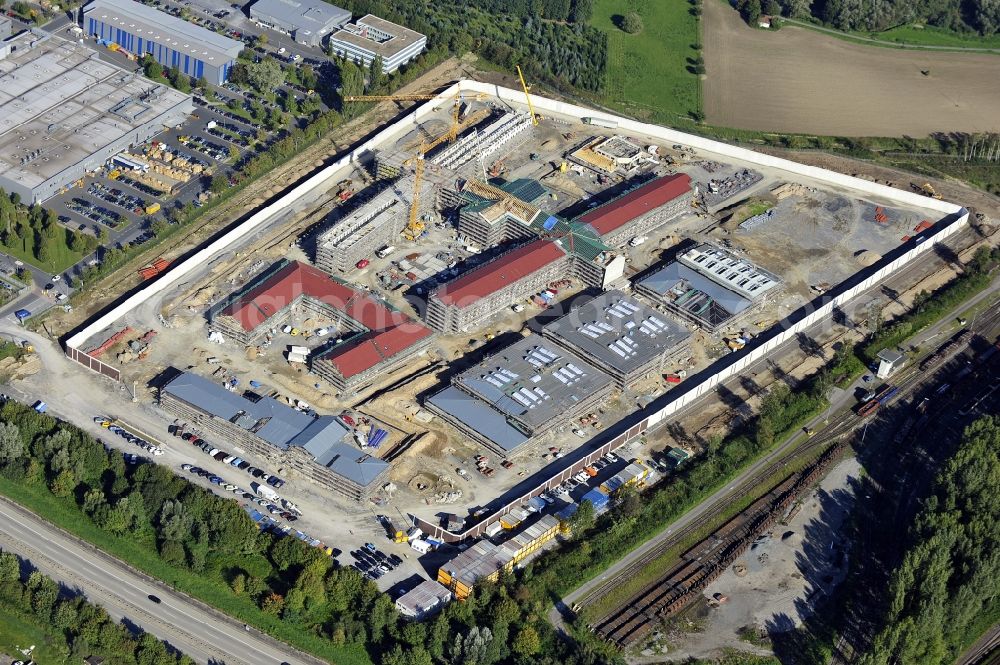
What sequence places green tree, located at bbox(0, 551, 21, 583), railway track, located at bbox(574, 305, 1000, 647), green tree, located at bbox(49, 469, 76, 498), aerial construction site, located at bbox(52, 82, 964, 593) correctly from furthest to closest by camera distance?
aerial construction site, located at bbox(52, 82, 964, 593) < green tree, located at bbox(49, 469, 76, 498) < railway track, located at bbox(574, 305, 1000, 647) < green tree, located at bbox(0, 551, 21, 583)

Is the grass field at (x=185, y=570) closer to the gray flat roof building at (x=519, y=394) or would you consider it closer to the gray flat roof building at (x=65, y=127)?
the gray flat roof building at (x=519, y=394)

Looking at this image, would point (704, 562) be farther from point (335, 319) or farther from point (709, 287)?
point (335, 319)

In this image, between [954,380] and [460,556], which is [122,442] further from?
[954,380]

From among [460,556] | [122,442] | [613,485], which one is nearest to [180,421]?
[122,442]

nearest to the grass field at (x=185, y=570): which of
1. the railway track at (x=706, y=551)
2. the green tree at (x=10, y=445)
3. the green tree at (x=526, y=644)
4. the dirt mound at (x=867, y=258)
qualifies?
the green tree at (x=10, y=445)

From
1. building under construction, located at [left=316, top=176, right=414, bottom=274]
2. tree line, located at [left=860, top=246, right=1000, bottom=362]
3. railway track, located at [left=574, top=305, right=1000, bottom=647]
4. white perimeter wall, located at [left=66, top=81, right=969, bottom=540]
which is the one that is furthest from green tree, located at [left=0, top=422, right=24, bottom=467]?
tree line, located at [left=860, top=246, right=1000, bottom=362]

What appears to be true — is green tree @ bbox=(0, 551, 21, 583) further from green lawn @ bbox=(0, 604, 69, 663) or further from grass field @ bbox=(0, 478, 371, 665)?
grass field @ bbox=(0, 478, 371, 665)
